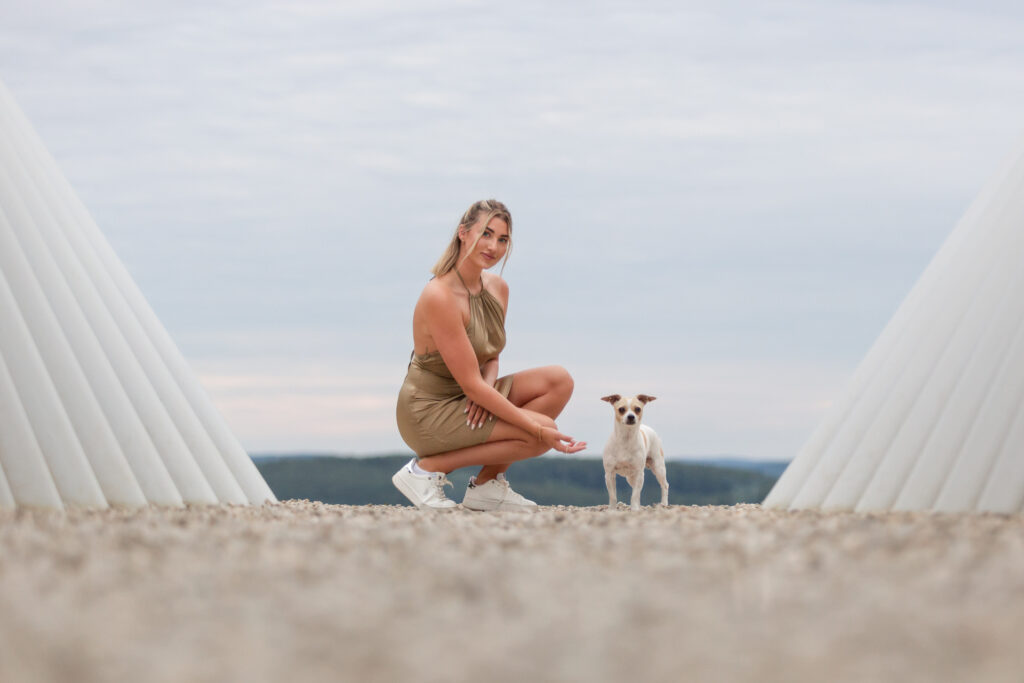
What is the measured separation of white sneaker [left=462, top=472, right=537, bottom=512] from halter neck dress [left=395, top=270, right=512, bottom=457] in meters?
0.27

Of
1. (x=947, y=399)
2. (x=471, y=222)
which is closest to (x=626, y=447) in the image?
(x=471, y=222)

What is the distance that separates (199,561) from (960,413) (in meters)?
3.26

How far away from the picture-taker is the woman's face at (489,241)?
5121 mm

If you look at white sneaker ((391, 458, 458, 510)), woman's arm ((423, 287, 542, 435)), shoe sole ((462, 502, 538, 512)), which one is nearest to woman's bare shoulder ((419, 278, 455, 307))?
woman's arm ((423, 287, 542, 435))

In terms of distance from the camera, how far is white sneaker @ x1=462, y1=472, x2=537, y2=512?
206 inches

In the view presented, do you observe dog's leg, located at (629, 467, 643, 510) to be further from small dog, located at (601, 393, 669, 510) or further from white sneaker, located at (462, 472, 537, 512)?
white sneaker, located at (462, 472, 537, 512)

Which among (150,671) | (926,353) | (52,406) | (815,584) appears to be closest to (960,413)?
(926,353)

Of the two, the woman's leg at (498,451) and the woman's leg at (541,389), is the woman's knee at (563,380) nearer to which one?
the woman's leg at (541,389)

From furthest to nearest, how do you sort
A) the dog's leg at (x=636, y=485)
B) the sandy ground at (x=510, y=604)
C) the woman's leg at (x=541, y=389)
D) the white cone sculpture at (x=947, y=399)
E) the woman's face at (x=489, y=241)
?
the dog's leg at (x=636, y=485) → the woman's leg at (x=541, y=389) → the woman's face at (x=489, y=241) → the white cone sculpture at (x=947, y=399) → the sandy ground at (x=510, y=604)

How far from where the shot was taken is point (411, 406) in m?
5.30

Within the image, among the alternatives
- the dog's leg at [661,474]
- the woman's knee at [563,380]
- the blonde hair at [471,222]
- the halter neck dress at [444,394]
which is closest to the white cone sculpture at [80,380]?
the halter neck dress at [444,394]

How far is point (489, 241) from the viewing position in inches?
202

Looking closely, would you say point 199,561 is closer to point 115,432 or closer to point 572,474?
point 115,432

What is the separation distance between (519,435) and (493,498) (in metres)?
0.39
